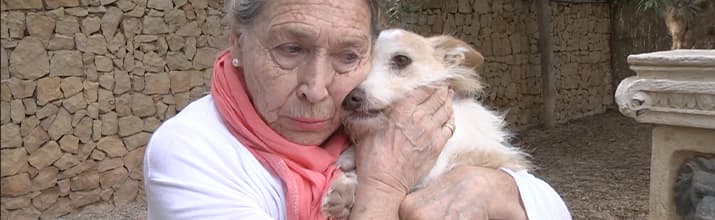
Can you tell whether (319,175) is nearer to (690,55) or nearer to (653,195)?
(690,55)

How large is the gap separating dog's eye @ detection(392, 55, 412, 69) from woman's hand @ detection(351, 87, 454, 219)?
0.44 ft

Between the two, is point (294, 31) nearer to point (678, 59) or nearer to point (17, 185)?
point (678, 59)

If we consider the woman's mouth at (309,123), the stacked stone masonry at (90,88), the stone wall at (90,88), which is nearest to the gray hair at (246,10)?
the woman's mouth at (309,123)

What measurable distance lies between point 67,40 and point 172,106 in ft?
4.05

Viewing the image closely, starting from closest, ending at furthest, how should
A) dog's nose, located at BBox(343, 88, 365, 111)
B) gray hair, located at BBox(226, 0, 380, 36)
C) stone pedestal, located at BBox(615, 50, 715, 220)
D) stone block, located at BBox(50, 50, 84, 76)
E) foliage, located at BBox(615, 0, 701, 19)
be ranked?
gray hair, located at BBox(226, 0, 380, 36) → dog's nose, located at BBox(343, 88, 365, 111) → stone pedestal, located at BBox(615, 50, 715, 220) → stone block, located at BBox(50, 50, 84, 76) → foliage, located at BBox(615, 0, 701, 19)

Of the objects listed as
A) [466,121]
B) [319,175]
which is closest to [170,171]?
[319,175]

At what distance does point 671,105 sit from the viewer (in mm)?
2238

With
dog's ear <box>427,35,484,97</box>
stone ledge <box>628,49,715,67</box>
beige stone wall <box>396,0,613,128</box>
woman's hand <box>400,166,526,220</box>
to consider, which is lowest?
beige stone wall <box>396,0,613,128</box>

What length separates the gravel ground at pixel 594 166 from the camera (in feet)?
21.1

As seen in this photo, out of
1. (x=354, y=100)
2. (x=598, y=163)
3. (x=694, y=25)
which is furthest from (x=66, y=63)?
(x=598, y=163)

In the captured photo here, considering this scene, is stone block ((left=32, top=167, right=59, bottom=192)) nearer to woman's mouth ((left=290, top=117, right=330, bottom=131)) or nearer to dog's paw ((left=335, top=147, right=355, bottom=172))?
dog's paw ((left=335, top=147, right=355, bottom=172))

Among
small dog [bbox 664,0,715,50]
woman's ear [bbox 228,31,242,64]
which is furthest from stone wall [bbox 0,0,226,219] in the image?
small dog [bbox 664,0,715,50]

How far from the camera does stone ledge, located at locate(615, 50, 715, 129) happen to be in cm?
215

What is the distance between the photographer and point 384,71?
184cm
